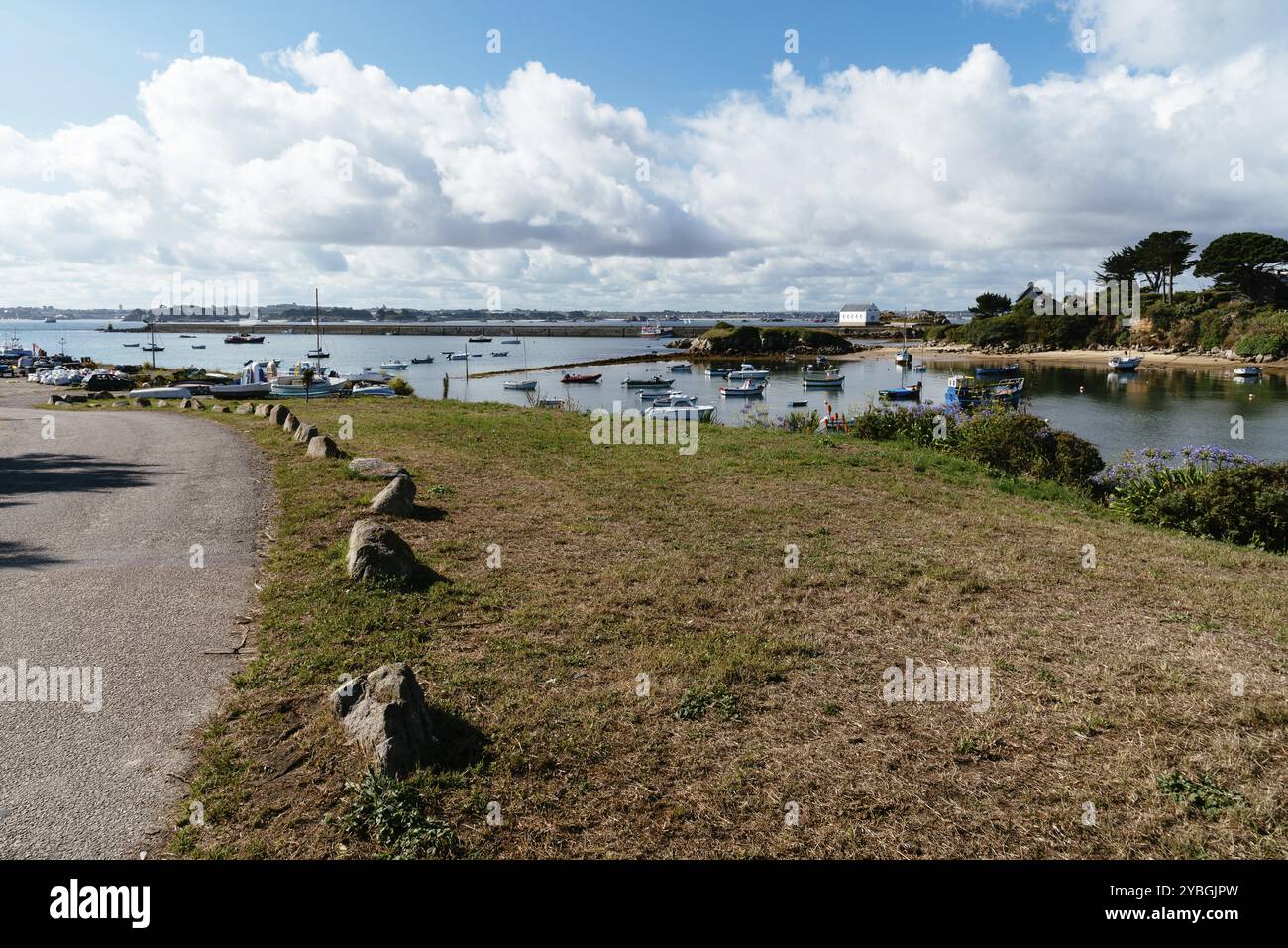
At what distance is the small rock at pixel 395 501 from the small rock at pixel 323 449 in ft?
16.2

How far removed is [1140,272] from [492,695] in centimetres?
15733

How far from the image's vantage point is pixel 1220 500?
13312mm

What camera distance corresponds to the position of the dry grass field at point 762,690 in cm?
458

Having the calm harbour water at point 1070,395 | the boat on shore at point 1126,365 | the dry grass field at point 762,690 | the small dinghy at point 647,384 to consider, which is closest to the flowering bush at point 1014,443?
the dry grass field at point 762,690

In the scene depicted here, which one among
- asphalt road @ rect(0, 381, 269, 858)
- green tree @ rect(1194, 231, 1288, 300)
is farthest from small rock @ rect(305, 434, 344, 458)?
green tree @ rect(1194, 231, 1288, 300)

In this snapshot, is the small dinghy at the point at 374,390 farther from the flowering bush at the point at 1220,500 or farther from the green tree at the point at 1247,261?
the green tree at the point at 1247,261

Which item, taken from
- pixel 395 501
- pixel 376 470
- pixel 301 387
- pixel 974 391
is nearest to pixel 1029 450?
pixel 395 501

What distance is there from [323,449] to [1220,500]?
1781 cm

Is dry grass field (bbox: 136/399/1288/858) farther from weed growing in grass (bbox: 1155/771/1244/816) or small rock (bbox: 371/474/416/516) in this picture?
small rock (bbox: 371/474/416/516)

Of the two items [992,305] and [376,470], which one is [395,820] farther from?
[992,305]

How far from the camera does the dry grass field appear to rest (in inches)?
180

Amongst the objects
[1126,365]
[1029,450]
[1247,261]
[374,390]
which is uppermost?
[1247,261]
